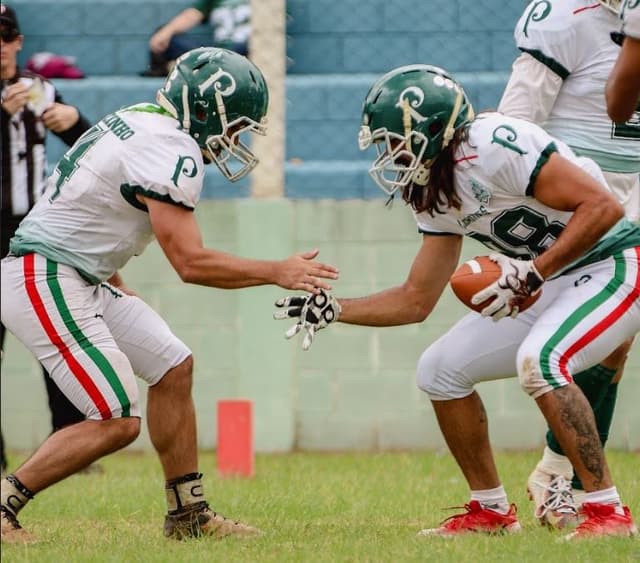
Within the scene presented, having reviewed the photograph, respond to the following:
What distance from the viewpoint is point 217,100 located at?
16.3 feet

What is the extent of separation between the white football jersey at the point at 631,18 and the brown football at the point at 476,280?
2.89ft

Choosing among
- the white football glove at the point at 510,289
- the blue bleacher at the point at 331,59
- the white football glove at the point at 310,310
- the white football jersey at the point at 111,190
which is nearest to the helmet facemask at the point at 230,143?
the white football jersey at the point at 111,190

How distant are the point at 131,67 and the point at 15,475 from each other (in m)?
5.17

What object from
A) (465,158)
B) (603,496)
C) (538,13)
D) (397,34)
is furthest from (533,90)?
(397,34)

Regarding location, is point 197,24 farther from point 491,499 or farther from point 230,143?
point 491,499

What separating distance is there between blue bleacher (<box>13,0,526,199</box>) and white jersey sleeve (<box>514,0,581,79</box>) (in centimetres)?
275

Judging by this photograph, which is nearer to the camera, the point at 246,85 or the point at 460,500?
the point at 246,85

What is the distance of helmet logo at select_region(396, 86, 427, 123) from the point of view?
4828 mm

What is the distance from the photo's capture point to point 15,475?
493 centimetres

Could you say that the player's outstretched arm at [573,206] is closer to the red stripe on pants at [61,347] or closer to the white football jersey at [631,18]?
the white football jersey at [631,18]

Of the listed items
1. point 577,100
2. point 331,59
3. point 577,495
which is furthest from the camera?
point 331,59

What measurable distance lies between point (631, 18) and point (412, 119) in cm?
79

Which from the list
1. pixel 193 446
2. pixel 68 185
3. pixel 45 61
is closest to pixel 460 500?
pixel 193 446

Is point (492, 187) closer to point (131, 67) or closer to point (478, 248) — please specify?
point (478, 248)
